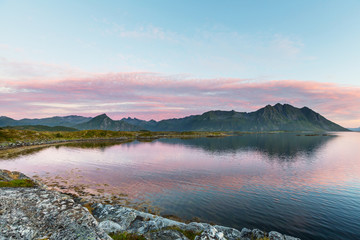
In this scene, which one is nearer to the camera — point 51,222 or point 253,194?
point 51,222

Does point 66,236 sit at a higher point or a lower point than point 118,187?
higher

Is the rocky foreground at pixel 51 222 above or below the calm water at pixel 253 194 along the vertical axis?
above

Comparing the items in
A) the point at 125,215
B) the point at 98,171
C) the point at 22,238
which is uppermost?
the point at 22,238

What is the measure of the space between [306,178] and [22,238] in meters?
56.1

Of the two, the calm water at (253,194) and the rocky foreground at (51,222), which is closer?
the rocky foreground at (51,222)

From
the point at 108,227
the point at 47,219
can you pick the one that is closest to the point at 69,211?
the point at 47,219

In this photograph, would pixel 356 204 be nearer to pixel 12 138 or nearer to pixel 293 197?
pixel 293 197

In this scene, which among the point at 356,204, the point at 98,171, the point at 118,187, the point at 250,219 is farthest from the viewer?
the point at 98,171

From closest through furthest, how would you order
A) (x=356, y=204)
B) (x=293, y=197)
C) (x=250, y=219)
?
(x=250, y=219) < (x=356, y=204) < (x=293, y=197)

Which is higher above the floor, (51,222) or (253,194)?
(51,222)

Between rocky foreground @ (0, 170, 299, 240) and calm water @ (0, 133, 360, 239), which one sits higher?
rocky foreground @ (0, 170, 299, 240)

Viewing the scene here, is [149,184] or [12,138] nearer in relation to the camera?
[149,184]

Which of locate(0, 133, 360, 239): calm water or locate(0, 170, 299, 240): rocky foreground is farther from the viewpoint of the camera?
locate(0, 133, 360, 239): calm water

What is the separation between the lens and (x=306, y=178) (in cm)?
4641
